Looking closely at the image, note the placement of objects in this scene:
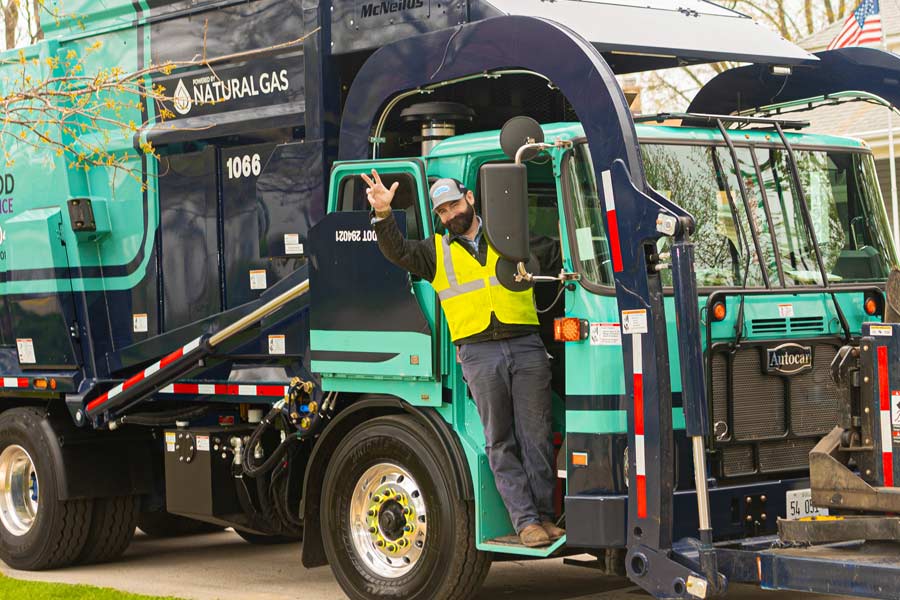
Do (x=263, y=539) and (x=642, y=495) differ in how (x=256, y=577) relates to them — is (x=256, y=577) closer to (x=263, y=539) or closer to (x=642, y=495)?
(x=263, y=539)

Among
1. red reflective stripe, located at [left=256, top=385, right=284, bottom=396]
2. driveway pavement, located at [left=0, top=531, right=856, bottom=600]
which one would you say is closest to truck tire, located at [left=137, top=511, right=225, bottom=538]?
driveway pavement, located at [left=0, top=531, right=856, bottom=600]

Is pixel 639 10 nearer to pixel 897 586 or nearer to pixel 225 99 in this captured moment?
pixel 225 99

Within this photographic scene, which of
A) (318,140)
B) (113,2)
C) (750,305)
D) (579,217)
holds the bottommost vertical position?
(750,305)

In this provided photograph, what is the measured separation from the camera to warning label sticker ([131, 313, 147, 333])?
32.7 ft

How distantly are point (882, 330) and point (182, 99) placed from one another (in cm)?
496

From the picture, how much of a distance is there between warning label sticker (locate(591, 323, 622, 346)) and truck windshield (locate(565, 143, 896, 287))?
0.81 ft

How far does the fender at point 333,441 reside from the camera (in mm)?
7754

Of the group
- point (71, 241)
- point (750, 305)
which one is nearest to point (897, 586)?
point (750, 305)

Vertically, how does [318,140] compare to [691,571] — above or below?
above

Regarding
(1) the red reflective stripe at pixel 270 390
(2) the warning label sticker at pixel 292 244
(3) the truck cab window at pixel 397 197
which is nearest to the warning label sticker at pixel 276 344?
(1) the red reflective stripe at pixel 270 390

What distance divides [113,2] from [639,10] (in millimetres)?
3833

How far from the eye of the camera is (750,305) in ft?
24.0

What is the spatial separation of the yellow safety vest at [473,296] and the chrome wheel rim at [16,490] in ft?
14.5

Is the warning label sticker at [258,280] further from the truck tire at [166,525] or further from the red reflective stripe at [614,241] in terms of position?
the truck tire at [166,525]
